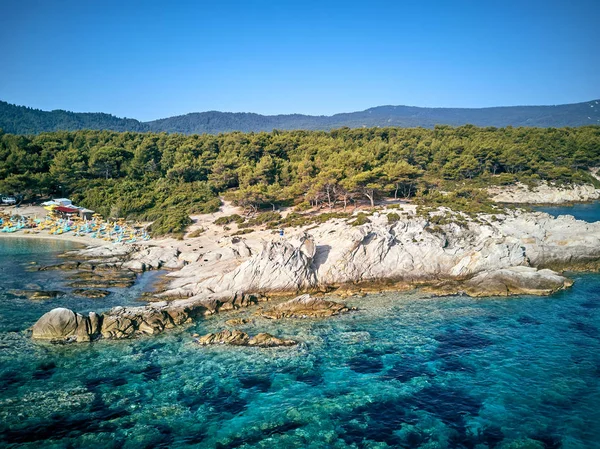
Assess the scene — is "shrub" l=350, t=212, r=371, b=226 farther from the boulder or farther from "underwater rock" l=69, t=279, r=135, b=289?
"underwater rock" l=69, t=279, r=135, b=289

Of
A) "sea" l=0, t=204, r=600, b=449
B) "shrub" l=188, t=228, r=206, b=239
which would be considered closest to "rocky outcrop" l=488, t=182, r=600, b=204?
"sea" l=0, t=204, r=600, b=449

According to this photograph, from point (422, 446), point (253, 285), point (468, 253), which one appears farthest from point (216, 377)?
point (468, 253)

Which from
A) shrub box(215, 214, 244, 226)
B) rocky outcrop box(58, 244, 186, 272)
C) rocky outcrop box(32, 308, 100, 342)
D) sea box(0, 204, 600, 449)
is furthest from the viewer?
shrub box(215, 214, 244, 226)

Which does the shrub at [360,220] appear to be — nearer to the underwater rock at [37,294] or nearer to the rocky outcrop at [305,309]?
the rocky outcrop at [305,309]

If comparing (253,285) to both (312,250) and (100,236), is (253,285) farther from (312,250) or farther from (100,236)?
(100,236)

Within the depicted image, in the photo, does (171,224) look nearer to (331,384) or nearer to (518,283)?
(331,384)

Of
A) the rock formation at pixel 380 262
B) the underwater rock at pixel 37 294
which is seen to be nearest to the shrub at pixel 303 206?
the rock formation at pixel 380 262
